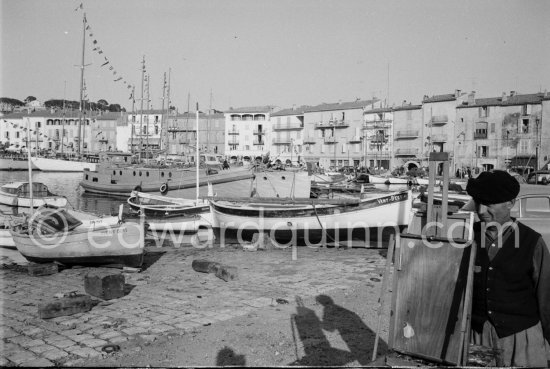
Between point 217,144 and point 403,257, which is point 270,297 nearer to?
point 403,257

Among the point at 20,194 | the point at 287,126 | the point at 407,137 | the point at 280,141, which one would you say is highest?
the point at 287,126

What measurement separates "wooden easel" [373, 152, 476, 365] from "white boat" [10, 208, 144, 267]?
9.25m

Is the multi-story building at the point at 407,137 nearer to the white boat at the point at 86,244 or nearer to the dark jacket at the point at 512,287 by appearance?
the white boat at the point at 86,244

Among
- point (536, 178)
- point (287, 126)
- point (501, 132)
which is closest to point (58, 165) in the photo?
point (287, 126)

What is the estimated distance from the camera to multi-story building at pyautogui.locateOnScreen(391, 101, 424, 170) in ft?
219

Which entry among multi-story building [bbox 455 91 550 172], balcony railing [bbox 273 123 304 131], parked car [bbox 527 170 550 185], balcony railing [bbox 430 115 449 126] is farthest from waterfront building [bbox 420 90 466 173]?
parked car [bbox 527 170 550 185]

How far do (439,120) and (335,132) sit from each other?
17452 mm

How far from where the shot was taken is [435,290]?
357 cm

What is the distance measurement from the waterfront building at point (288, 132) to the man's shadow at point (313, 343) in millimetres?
72986

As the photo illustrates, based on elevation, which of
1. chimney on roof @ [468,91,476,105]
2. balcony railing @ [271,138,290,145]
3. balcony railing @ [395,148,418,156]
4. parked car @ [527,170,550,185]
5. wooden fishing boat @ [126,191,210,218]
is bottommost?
wooden fishing boat @ [126,191,210,218]

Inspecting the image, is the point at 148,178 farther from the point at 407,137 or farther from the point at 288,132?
the point at 288,132

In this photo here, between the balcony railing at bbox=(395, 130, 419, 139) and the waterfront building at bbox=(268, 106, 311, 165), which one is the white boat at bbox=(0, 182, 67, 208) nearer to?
the balcony railing at bbox=(395, 130, 419, 139)

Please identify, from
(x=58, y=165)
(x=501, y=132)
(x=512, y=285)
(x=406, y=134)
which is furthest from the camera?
(x=58, y=165)

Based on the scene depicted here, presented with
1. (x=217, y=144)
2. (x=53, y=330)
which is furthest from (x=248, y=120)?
(x=53, y=330)
